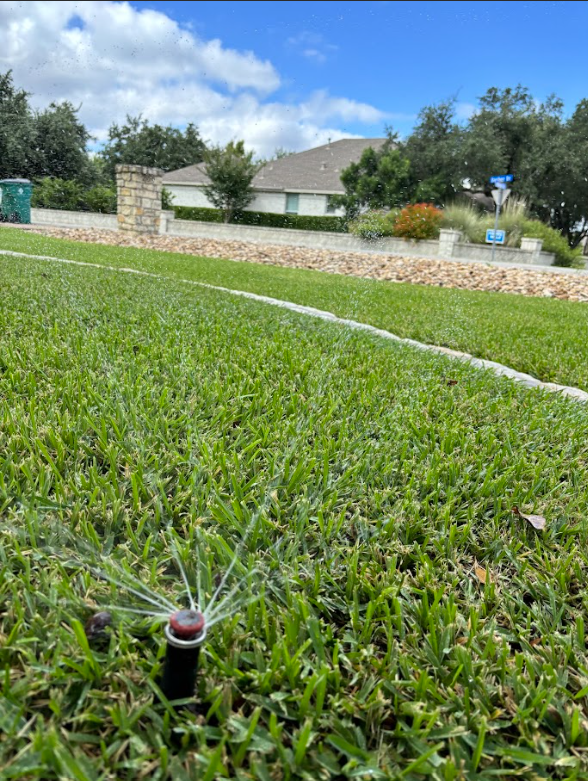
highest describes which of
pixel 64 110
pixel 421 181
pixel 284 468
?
pixel 64 110

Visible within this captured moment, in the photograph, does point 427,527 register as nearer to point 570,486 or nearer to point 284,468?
point 284,468

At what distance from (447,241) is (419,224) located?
1.39 m

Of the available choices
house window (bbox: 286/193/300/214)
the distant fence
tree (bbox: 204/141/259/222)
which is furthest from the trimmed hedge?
the distant fence

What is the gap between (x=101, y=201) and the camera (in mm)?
22594

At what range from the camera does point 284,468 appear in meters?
1.61

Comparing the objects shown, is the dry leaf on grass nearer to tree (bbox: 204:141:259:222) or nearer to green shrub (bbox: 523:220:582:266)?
green shrub (bbox: 523:220:582:266)

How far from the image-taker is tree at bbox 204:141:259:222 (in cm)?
2645

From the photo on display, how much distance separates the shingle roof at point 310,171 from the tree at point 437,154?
3769mm

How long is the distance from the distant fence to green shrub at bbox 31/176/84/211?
102 inches

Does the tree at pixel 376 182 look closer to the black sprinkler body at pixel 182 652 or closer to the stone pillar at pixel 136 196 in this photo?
the stone pillar at pixel 136 196

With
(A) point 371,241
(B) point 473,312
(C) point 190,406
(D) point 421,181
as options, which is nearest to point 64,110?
(D) point 421,181

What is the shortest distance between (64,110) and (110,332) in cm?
3312

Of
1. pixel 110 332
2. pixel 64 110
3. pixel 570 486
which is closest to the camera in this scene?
pixel 570 486

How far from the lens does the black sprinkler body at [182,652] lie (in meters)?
0.69
